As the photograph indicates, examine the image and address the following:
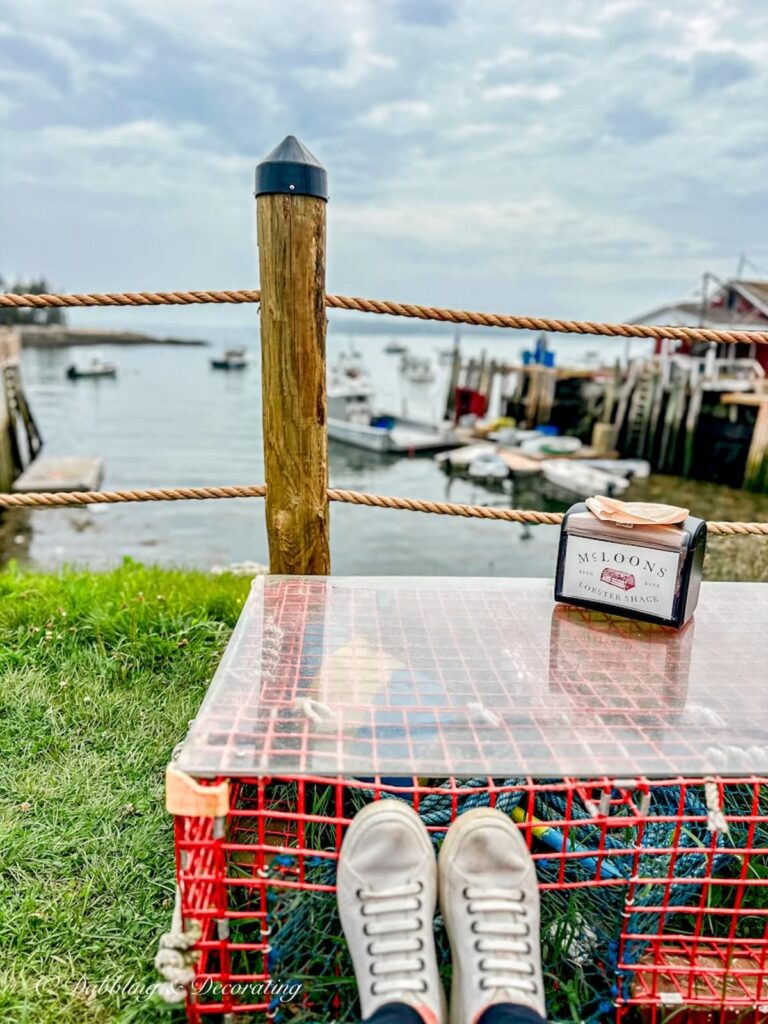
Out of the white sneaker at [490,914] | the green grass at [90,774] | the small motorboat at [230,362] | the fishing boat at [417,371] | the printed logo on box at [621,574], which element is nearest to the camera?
the white sneaker at [490,914]

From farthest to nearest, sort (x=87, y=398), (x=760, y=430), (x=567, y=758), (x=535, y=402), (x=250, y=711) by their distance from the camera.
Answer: (x=87, y=398) < (x=535, y=402) < (x=760, y=430) < (x=250, y=711) < (x=567, y=758)

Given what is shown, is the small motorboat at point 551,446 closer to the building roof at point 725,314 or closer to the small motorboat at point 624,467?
the small motorboat at point 624,467

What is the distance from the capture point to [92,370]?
44281 mm

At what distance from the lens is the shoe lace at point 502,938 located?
3.72 feet

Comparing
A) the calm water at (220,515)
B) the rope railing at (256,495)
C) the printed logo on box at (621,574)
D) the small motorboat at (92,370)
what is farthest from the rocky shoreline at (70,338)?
the printed logo on box at (621,574)

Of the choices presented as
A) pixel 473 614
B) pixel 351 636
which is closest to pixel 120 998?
pixel 351 636

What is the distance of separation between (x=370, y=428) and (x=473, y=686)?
19.4 metres

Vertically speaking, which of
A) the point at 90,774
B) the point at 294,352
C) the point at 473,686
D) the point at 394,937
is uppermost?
the point at 294,352

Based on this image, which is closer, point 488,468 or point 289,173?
point 289,173

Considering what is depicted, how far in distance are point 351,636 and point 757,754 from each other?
0.81 meters

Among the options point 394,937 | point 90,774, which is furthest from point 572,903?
point 90,774

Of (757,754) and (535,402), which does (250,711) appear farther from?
(535,402)

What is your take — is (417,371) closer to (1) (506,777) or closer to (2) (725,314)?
(2) (725,314)

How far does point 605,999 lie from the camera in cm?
129
